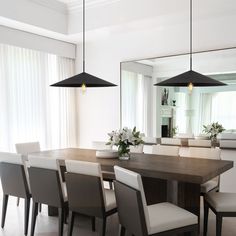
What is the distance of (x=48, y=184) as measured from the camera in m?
3.30

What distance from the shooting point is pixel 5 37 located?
206 inches

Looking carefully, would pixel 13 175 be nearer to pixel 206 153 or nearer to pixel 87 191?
pixel 87 191

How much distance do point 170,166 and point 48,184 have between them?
54.2 inches

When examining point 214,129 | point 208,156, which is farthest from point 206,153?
point 214,129

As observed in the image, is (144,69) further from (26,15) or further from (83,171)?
(83,171)

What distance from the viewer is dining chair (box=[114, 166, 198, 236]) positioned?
96.8 inches

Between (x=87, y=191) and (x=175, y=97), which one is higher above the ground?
(x=175, y=97)

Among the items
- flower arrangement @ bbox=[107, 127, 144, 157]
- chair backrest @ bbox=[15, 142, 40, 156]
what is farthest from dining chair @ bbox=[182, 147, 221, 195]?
chair backrest @ bbox=[15, 142, 40, 156]

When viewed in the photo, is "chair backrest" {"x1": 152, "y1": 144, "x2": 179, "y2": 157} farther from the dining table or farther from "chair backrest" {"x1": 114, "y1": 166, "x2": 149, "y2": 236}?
"chair backrest" {"x1": 114, "y1": 166, "x2": 149, "y2": 236}

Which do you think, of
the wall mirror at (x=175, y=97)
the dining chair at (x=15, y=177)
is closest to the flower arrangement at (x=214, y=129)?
the wall mirror at (x=175, y=97)

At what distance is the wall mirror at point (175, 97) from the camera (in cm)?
489

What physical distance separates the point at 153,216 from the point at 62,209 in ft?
3.76

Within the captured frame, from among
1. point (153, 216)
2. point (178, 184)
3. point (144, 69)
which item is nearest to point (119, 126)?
point (144, 69)

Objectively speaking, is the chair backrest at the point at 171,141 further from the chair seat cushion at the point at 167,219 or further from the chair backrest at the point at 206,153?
the chair seat cushion at the point at 167,219
